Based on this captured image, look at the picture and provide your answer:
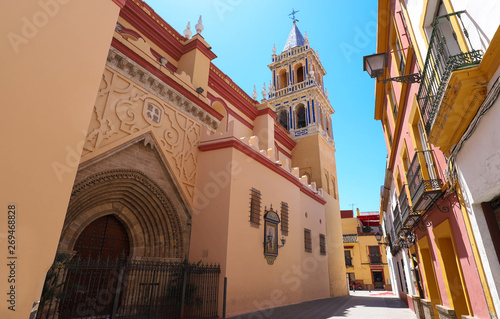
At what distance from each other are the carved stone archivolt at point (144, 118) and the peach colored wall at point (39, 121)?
7.54ft

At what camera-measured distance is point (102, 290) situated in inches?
265

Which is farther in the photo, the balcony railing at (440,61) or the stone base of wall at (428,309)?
the stone base of wall at (428,309)

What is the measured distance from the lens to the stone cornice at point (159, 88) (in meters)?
7.17

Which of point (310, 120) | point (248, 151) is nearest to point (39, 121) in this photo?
point (248, 151)

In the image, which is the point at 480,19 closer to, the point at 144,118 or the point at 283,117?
the point at 144,118

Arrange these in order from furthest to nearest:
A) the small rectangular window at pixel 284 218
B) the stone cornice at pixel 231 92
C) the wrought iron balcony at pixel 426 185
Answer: the stone cornice at pixel 231 92 → the small rectangular window at pixel 284 218 → the wrought iron balcony at pixel 426 185

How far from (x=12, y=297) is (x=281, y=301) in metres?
8.74

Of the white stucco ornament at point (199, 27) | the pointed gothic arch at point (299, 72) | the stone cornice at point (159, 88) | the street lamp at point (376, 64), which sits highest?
the pointed gothic arch at point (299, 72)

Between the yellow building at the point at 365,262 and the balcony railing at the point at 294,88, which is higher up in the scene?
the balcony railing at the point at 294,88

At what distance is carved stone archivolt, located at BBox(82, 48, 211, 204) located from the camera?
22.0 ft

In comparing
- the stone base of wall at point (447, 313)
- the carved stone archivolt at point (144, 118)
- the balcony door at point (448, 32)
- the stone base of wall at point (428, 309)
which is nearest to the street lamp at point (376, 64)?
the balcony door at point (448, 32)

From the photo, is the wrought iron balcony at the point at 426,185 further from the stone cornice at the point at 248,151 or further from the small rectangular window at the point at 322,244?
the small rectangular window at the point at 322,244

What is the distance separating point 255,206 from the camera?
375 inches

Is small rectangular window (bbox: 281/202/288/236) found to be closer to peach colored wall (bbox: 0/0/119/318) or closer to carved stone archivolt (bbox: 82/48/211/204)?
carved stone archivolt (bbox: 82/48/211/204)
